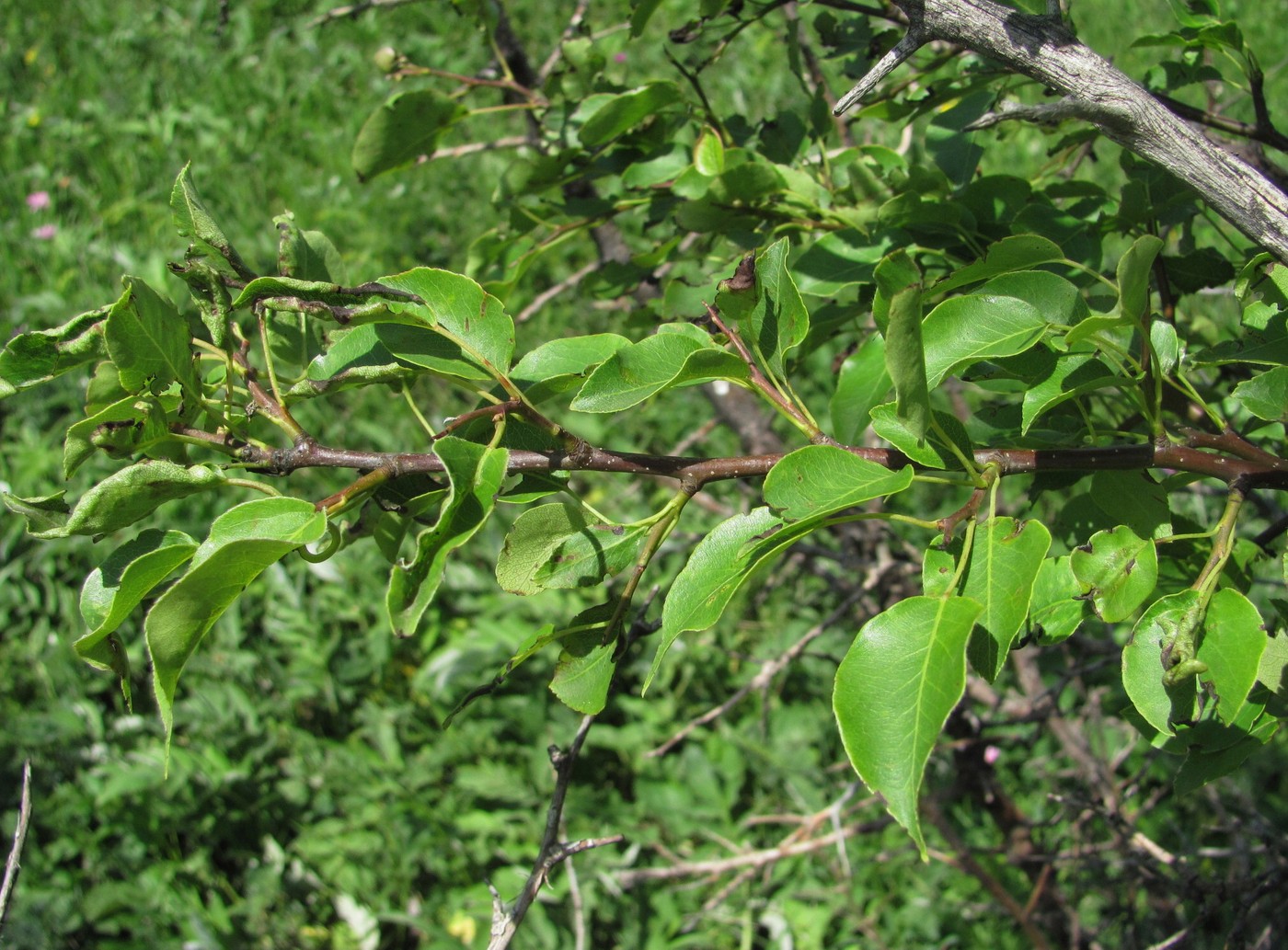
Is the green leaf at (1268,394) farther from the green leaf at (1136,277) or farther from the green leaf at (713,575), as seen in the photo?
the green leaf at (713,575)

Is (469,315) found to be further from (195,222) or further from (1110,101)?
(1110,101)

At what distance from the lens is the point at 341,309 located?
817mm

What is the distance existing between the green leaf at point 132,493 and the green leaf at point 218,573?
0.04m

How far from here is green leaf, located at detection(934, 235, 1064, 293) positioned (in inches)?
36.5

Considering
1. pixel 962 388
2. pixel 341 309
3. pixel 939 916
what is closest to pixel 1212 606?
pixel 341 309

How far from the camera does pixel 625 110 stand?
1261 millimetres

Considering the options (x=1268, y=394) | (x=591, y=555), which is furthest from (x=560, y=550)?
(x=1268, y=394)

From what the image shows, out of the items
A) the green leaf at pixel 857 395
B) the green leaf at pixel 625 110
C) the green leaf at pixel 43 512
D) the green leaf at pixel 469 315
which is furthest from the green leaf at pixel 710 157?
the green leaf at pixel 43 512

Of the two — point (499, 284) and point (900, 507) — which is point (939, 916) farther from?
point (499, 284)

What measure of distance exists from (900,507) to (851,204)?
2140mm

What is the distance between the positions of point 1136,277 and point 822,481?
0.90 feet

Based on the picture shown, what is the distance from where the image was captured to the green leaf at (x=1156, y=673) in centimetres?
85

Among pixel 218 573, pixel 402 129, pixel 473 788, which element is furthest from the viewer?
pixel 473 788

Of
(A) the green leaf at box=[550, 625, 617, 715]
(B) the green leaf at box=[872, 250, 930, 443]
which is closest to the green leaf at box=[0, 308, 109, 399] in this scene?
(A) the green leaf at box=[550, 625, 617, 715]
